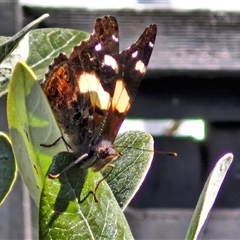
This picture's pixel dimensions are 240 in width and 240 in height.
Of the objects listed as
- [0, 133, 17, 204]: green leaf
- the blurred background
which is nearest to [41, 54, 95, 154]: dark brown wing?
[0, 133, 17, 204]: green leaf

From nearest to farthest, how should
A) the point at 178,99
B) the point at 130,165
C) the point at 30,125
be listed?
the point at 30,125
the point at 130,165
the point at 178,99

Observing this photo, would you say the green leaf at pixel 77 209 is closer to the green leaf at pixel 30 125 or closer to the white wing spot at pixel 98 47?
the green leaf at pixel 30 125

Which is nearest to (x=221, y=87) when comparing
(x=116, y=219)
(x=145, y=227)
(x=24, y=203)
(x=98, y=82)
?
(x=145, y=227)

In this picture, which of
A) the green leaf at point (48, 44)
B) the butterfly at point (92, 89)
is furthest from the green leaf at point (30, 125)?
the green leaf at point (48, 44)

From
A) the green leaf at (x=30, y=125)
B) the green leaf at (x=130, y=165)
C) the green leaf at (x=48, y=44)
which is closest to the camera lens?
the green leaf at (x=30, y=125)

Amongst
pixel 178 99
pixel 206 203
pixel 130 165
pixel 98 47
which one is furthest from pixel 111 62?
pixel 178 99

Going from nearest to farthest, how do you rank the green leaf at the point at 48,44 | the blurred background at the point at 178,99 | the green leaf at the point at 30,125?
the green leaf at the point at 30,125 → the green leaf at the point at 48,44 → the blurred background at the point at 178,99

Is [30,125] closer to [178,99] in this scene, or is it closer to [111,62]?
[111,62]
